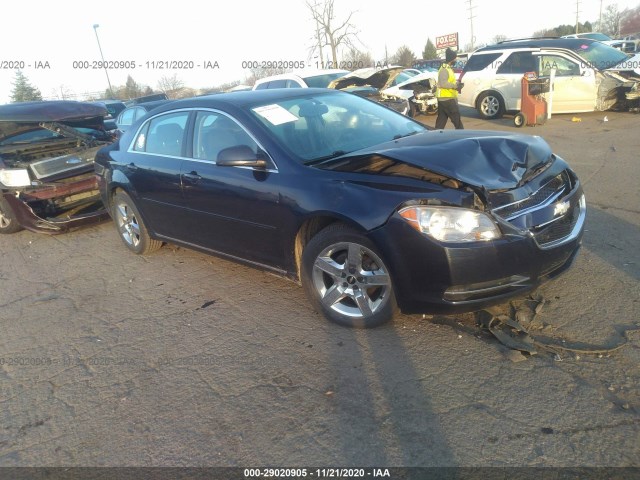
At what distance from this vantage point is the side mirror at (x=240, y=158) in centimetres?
368

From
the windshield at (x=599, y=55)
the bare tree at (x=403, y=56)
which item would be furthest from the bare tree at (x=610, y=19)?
the windshield at (x=599, y=55)

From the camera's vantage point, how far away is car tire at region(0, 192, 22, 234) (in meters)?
6.59

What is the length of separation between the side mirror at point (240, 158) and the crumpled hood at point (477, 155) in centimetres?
61

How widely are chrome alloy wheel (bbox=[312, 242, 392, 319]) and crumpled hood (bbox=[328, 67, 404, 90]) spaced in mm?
10461

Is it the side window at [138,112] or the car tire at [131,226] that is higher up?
the side window at [138,112]

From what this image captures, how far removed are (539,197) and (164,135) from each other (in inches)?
133

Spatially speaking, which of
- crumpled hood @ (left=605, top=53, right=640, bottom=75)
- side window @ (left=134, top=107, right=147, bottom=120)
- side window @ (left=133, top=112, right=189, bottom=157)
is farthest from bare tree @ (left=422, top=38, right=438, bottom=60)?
side window @ (left=133, top=112, right=189, bottom=157)

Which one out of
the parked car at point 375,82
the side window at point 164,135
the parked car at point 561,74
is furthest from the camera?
the parked car at point 375,82

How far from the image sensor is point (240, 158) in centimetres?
368

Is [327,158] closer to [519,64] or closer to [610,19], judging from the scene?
[519,64]

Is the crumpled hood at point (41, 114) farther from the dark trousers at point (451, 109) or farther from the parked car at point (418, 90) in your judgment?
the parked car at point (418, 90)

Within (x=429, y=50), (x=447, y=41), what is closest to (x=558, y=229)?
(x=447, y=41)

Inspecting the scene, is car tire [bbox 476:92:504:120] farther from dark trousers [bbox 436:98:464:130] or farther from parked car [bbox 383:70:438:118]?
dark trousers [bbox 436:98:464:130]

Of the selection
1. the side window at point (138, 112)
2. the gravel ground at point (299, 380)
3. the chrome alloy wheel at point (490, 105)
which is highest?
the side window at point (138, 112)
